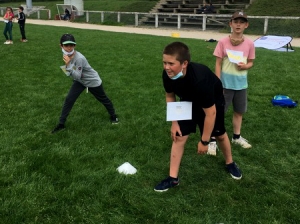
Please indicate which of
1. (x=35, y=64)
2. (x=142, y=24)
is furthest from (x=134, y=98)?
(x=142, y=24)

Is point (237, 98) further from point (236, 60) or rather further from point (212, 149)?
A: point (212, 149)

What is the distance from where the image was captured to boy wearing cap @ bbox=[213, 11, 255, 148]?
377cm

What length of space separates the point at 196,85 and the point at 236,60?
124 cm

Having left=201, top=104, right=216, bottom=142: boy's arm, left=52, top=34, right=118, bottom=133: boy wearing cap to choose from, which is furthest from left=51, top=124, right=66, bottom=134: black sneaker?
left=201, top=104, right=216, bottom=142: boy's arm

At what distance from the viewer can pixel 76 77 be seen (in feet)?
14.7

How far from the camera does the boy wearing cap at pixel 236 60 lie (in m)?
3.77

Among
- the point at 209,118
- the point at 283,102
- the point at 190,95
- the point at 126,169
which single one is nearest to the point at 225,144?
the point at 209,118

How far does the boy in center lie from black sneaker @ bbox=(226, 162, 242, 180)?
31 cm

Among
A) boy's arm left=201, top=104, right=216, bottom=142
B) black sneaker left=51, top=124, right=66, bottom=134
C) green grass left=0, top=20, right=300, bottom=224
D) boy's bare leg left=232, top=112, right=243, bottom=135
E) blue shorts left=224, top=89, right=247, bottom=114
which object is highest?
boy's arm left=201, top=104, right=216, bottom=142

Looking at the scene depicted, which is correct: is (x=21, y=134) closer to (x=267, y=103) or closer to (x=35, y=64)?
(x=267, y=103)

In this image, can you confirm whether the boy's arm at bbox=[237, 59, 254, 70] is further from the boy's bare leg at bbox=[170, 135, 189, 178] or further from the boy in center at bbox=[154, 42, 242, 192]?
the boy's bare leg at bbox=[170, 135, 189, 178]

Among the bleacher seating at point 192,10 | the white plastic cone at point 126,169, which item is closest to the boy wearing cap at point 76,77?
the white plastic cone at point 126,169

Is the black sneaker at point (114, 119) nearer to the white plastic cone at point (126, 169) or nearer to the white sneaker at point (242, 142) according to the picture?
the white plastic cone at point (126, 169)

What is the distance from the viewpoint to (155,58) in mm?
10281
